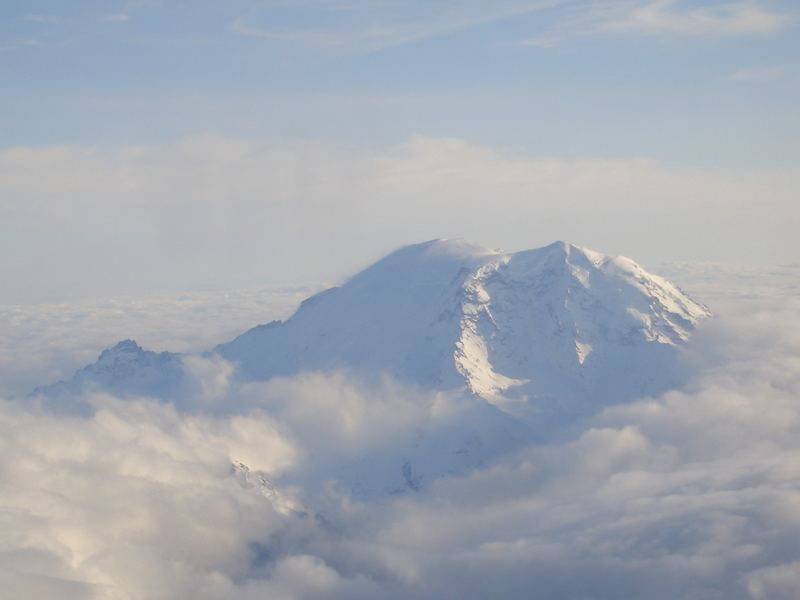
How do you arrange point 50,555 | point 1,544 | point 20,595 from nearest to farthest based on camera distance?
point 20,595 < point 1,544 < point 50,555

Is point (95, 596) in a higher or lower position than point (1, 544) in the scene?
lower

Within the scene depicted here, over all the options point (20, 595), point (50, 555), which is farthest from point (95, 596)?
point (20, 595)

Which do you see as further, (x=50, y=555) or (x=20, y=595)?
(x=50, y=555)

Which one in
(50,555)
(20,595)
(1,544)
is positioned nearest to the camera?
(20,595)

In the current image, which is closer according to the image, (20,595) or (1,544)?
(20,595)

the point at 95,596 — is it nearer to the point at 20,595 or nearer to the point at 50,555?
the point at 50,555

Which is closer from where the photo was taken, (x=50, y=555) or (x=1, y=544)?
(x=1, y=544)

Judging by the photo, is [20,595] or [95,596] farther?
[95,596]
